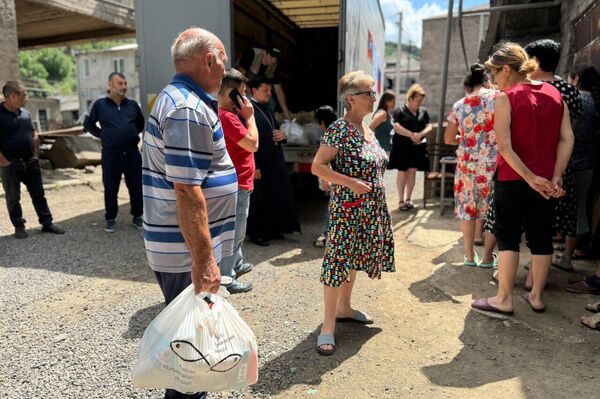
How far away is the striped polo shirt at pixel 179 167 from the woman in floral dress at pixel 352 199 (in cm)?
86

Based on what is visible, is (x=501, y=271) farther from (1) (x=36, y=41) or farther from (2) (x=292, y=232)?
(1) (x=36, y=41)

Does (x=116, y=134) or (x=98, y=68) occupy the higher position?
(x=98, y=68)

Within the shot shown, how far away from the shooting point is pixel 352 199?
279cm

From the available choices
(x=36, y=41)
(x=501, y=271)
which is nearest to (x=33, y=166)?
(x=501, y=271)

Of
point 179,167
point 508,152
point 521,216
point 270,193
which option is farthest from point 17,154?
point 521,216

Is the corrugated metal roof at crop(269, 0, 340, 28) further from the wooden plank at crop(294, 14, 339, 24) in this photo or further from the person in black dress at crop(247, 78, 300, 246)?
the person in black dress at crop(247, 78, 300, 246)

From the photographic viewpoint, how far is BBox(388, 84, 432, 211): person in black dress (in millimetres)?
6480

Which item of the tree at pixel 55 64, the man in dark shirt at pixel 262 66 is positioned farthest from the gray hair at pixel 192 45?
the tree at pixel 55 64

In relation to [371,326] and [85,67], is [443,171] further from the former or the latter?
[85,67]

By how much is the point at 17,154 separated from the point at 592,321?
5.80m

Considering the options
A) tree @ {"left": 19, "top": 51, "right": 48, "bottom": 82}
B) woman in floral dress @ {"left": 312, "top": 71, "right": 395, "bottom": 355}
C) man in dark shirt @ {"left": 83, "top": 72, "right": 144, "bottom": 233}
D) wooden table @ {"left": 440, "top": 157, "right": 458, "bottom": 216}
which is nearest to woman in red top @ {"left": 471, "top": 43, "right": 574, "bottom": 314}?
woman in floral dress @ {"left": 312, "top": 71, "right": 395, "bottom": 355}

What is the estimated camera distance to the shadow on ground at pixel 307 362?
2525 mm

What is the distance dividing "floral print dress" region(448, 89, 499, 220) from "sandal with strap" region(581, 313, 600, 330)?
1222 millimetres

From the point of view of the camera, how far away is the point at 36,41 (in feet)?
42.1
